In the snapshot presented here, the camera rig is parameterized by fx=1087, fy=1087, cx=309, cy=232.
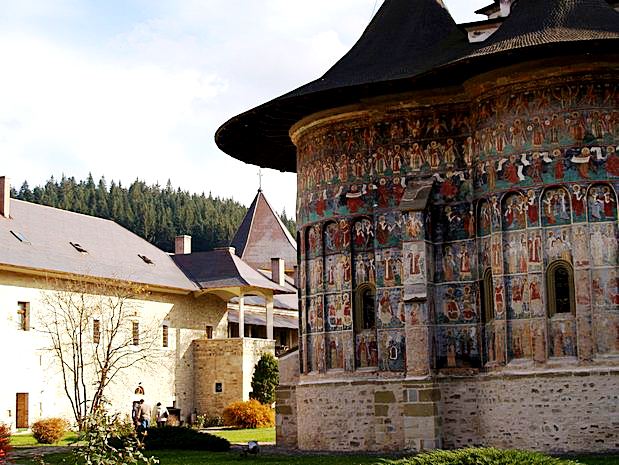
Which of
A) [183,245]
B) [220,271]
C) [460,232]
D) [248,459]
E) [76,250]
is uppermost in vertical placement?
[183,245]

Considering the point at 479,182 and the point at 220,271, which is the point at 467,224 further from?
the point at 220,271

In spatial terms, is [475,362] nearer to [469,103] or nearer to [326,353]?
[326,353]

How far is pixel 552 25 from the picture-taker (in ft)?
62.6

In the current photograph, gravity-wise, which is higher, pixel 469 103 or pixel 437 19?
pixel 437 19

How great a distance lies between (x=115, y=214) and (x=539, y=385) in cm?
7580

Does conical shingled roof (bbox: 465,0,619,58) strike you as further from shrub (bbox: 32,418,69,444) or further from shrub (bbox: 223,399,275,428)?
shrub (bbox: 223,399,275,428)

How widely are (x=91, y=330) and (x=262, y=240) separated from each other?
2339 centimetres

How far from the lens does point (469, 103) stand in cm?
2064

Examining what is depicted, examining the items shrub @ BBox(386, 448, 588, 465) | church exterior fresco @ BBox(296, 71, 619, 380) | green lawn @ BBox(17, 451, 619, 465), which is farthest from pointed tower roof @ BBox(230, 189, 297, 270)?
shrub @ BBox(386, 448, 588, 465)

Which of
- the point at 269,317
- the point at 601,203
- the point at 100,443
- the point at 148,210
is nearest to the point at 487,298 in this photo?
the point at 601,203

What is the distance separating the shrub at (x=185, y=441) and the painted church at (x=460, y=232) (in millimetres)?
1708

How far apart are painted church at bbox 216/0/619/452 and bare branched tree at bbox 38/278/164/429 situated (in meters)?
13.2

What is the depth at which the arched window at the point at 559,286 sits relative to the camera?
1891cm

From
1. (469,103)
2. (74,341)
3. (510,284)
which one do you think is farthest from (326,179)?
(74,341)
